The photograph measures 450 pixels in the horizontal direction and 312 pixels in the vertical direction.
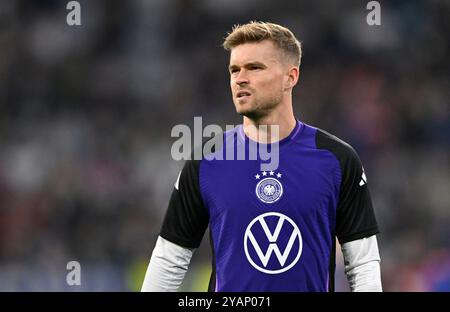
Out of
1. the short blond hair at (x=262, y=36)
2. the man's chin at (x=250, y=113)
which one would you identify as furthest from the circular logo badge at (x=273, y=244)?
the short blond hair at (x=262, y=36)

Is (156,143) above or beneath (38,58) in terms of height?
beneath

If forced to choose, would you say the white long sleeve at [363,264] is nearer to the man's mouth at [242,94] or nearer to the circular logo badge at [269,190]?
the circular logo badge at [269,190]

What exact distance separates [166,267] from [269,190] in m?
0.56

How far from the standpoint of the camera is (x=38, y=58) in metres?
12.8

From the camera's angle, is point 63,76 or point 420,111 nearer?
point 420,111

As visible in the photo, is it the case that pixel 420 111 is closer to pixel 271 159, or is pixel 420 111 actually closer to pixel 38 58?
pixel 38 58

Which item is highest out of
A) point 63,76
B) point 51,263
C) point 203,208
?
point 63,76

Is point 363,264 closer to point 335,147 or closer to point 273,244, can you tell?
point 273,244

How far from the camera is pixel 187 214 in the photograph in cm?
397

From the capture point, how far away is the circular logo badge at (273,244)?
379 cm

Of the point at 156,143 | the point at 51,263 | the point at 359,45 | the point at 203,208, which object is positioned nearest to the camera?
the point at 203,208

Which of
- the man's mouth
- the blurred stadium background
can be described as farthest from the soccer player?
the blurred stadium background
